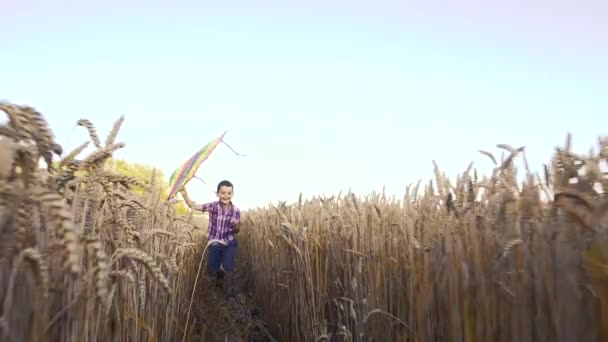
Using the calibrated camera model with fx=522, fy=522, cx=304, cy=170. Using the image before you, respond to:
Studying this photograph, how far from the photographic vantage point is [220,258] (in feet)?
18.9

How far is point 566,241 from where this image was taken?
1114 mm

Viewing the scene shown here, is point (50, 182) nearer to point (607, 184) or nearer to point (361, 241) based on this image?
point (607, 184)

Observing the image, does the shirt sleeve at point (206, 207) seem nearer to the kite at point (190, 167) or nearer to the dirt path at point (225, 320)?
the dirt path at point (225, 320)

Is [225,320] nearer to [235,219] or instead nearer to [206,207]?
[235,219]

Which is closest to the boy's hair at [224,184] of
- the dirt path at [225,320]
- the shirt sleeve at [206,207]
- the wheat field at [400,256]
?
the shirt sleeve at [206,207]

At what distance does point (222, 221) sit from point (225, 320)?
1.44m

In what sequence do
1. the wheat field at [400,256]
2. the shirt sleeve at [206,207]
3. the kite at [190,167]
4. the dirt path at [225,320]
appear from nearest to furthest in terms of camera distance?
the wheat field at [400,256], the dirt path at [225,320], the shirt sleeve at [206,207], the kite at [190,167]

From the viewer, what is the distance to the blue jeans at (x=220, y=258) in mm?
5582

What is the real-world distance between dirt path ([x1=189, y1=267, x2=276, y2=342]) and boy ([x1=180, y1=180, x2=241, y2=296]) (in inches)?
13.3

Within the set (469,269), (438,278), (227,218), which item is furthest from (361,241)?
(227,218)

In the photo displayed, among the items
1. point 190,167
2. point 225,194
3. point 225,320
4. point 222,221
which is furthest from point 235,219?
point 190,167

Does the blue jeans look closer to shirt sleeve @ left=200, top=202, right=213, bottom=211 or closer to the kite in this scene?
shirt sleeve @ left=200, top=202, right=213, bottom=211

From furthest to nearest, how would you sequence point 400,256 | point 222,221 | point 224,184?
point 224,184 < point 222,221 < point 400,256

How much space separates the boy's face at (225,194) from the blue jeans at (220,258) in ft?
1.54
